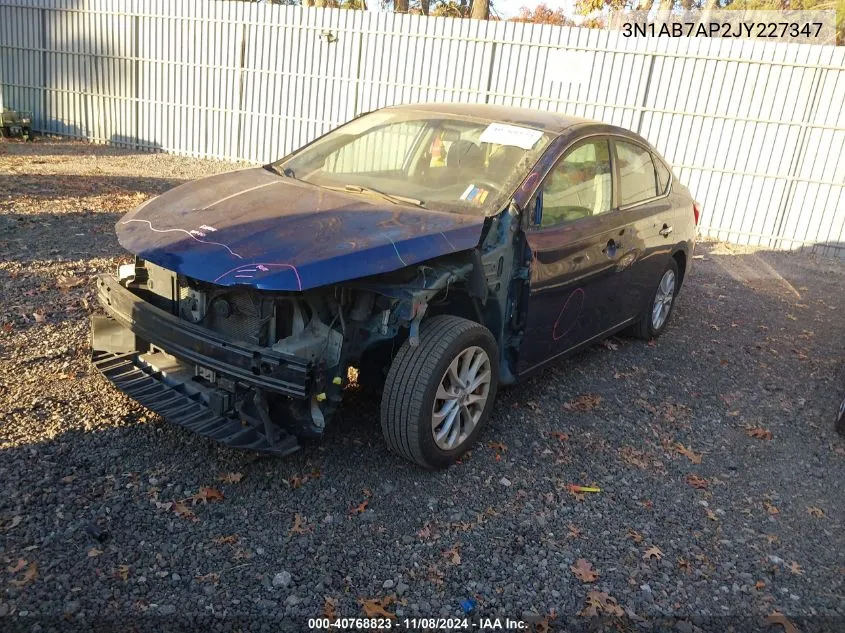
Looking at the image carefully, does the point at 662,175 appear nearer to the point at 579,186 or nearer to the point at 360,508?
the point at 579,186

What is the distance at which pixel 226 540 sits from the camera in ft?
9.78

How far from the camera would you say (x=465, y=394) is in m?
3.68

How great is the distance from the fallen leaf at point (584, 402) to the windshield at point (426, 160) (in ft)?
5.06

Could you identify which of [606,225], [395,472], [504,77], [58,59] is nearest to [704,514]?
[395,472]

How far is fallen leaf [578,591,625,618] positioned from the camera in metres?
2.86

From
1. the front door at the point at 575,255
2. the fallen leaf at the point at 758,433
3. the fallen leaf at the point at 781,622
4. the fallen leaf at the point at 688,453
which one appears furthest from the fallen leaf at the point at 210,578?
the fallen leaf at the point at 758,433

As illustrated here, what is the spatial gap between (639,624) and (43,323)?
415 centimetres

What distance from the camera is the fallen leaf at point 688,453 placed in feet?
13.7

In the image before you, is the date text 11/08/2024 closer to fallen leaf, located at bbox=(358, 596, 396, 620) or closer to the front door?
fallen leaf, located at bbox=(358, 596, 396, 620)

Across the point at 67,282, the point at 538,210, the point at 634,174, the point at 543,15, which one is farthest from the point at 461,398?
the point at 543,15

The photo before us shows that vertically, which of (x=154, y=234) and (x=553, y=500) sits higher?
(x=154, y=234)

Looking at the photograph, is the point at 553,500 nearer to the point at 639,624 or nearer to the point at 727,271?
the point at 639,624

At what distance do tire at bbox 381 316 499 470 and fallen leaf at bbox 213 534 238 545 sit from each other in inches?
34.0

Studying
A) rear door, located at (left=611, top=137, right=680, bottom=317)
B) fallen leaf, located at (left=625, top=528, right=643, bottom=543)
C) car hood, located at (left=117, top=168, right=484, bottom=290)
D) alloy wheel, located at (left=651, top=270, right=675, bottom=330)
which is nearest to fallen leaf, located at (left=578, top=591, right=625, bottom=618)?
fallen leaf, located at (left=625, top=528, right=643, bottom=543)
